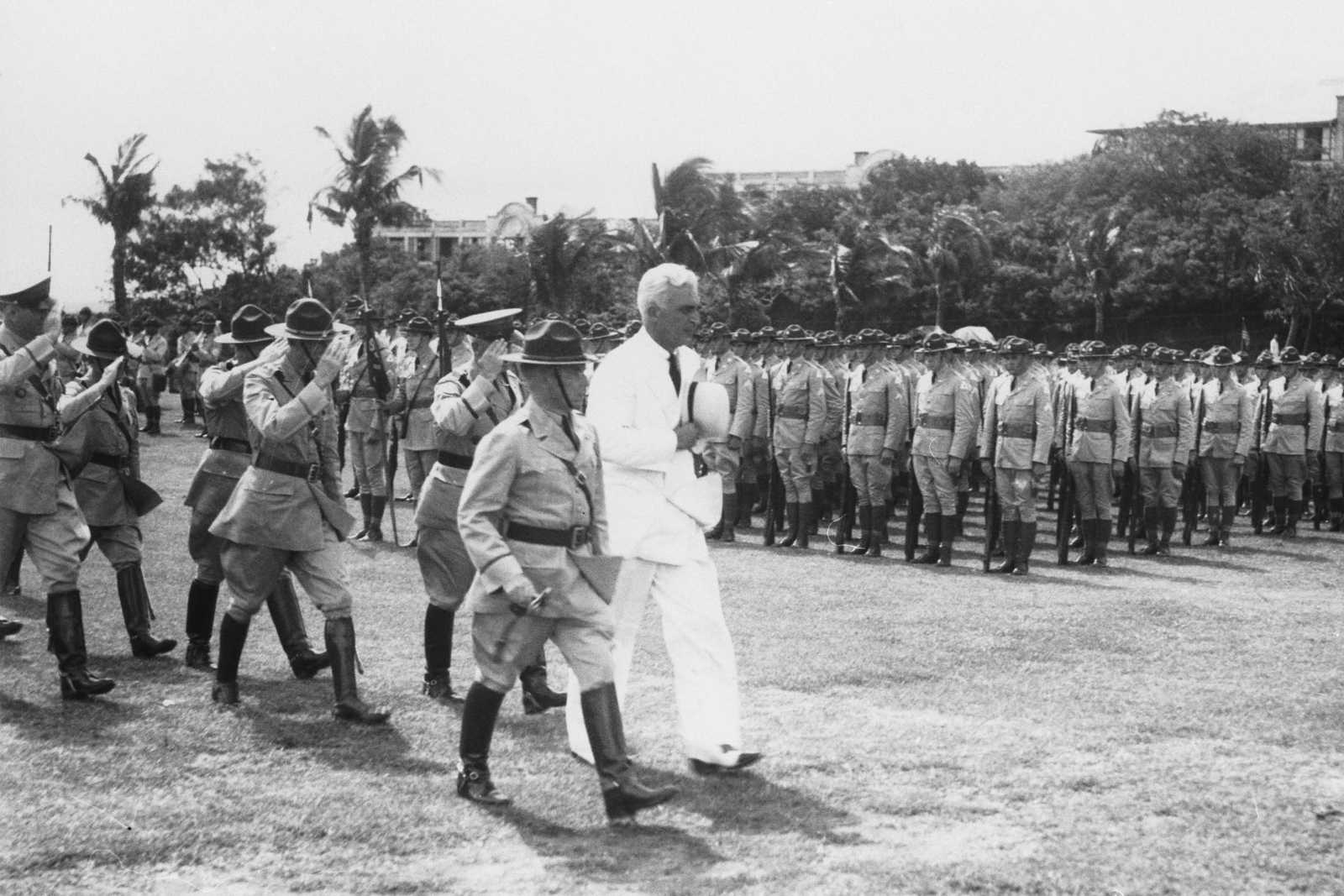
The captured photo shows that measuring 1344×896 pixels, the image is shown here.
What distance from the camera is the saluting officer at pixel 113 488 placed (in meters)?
9.56

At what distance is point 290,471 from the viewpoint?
318 inches

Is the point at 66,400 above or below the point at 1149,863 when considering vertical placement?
above

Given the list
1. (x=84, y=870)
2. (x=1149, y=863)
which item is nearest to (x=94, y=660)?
(x=84, y=870)

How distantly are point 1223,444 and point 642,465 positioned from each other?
1369cm

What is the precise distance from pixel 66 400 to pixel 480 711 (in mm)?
4150

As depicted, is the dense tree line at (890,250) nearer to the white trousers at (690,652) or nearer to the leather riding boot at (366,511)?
the leather riding boot at (366,511)

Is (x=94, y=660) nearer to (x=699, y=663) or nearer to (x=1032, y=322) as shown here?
(x=699, y=663)

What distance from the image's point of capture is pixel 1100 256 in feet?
178

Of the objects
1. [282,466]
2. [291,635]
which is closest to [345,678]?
[282,466]

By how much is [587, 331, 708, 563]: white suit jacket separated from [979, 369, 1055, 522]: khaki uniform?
8510mm

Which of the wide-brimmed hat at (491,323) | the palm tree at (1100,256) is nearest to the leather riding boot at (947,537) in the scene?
the wide-brimmed hat at (491,323)


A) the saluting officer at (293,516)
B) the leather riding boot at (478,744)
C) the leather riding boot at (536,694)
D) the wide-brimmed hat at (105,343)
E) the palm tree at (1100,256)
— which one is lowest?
the leather riding boot at (536,694)

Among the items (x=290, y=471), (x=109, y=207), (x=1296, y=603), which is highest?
(x=109, y=207)

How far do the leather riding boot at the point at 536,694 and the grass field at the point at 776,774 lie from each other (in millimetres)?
83
